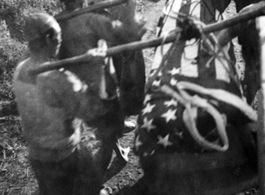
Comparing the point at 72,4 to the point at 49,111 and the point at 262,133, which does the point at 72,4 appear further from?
the point at 262,133

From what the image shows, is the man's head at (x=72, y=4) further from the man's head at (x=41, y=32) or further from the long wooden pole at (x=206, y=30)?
the long wooden pole at (x=206, y=30)

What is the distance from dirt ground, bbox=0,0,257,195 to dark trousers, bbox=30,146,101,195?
0.48 ft

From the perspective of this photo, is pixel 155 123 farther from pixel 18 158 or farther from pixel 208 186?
pixel 18 158

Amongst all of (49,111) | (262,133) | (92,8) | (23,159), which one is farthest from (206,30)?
(23,159)

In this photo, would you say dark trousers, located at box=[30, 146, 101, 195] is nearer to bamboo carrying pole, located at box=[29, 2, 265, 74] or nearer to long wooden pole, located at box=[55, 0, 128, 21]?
bamboo carrying pole, located at box=[29, 2, 265, 74]

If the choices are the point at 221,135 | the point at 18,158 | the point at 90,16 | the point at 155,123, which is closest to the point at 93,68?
the point at 90,16

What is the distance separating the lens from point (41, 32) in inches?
62.3

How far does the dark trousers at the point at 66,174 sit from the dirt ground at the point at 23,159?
0.15 m

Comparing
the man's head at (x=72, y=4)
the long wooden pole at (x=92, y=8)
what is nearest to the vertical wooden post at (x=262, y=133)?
the long wooden pole at (x=92, y=8)

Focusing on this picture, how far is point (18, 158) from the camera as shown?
104 inches

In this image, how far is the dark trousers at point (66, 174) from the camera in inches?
74.5

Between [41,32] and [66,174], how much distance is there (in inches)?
29.2

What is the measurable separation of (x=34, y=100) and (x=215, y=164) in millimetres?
811

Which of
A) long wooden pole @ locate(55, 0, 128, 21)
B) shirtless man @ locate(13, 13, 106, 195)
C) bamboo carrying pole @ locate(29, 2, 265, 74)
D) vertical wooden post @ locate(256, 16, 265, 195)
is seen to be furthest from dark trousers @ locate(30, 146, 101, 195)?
vertical wooden post @ locate(256, 16, 265, 195)
